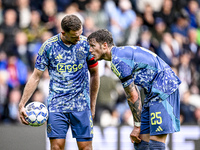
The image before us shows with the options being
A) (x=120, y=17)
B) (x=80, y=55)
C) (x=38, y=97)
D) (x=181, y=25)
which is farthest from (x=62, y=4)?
(x=80, y=55)

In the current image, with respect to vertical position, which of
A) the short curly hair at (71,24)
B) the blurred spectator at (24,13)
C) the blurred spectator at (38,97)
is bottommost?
the blurred spectator at (38,97)

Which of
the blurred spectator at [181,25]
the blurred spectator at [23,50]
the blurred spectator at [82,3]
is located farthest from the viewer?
the blurred spectator at [181,25]

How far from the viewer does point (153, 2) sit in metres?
11.9

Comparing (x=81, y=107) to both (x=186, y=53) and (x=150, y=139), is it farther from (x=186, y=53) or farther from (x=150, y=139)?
(x=186, y=53)

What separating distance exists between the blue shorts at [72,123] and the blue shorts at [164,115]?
0.98 meters

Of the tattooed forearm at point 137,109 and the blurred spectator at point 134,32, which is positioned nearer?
the tattooed forearm at point 137,109

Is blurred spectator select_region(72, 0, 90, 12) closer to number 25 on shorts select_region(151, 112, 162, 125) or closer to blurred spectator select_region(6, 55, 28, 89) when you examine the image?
blurred spectator select_region(6, 55, 28, 89)

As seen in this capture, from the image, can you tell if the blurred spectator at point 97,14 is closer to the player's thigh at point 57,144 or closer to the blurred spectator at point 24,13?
the blurred spectator at point 24,13

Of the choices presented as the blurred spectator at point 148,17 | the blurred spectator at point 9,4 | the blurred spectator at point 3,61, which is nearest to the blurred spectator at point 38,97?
the blurred spectator at point 3,61

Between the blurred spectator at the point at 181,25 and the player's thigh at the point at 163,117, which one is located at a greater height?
the blurred spectator at the point at 181,25

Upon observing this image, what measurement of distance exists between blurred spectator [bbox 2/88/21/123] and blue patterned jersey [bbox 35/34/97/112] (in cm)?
358

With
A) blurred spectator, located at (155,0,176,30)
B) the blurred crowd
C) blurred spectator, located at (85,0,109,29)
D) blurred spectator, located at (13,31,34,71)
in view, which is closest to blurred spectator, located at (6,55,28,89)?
the blurred crowd

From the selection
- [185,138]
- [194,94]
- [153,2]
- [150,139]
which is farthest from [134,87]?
[153,2]

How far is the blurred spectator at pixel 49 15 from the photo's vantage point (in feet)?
34.4
